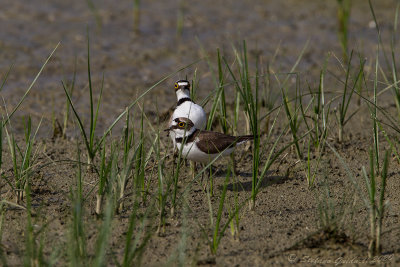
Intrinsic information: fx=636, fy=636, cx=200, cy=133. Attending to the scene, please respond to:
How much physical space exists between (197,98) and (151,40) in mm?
3133

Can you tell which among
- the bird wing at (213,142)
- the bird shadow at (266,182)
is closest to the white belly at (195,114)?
the bird wing at (213,142)

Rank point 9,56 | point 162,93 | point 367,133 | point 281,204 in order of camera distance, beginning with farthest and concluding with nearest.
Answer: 1. point 9,56
2. point 162,93
3. point 367,133
4. point 281,204

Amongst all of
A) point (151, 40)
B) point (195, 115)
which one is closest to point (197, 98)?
point (195, 115)

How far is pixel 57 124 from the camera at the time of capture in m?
6.81

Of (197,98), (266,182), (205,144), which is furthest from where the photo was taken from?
(197,98)

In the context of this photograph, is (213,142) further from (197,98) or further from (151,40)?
(151,40)

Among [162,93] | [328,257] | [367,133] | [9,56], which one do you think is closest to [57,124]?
[162,93]

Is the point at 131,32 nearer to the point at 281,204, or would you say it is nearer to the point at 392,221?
the point at 281,204

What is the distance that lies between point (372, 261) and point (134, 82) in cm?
505

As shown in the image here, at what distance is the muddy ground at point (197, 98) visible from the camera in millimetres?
4160

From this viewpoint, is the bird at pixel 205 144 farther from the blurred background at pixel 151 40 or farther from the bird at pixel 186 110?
the blurred background at pixel 151 40

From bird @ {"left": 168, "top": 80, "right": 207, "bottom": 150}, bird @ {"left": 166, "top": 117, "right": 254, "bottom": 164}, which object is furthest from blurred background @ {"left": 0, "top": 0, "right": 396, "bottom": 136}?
bird @ {"left": 166, "top": 117, "right": 254, "bottom": 164}

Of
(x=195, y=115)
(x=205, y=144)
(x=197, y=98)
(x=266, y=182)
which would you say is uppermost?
(x=197, y=98)

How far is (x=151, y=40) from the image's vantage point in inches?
388
